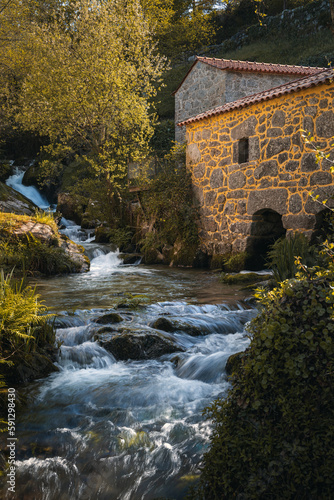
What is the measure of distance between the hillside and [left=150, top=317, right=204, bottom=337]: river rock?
20.7 metres

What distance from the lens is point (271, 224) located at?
36.9 ft

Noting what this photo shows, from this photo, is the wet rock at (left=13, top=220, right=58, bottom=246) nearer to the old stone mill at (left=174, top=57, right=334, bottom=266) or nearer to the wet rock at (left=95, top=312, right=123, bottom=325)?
the old stone mill at (left=174, top=57, right=334, bottom=266)

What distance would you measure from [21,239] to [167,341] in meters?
6.83

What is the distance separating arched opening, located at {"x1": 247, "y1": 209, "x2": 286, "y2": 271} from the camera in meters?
Answer: 11.0

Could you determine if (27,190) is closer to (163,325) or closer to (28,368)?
(163,325)

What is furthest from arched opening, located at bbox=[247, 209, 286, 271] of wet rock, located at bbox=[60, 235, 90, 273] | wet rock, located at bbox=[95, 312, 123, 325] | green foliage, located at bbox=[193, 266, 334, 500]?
green foliage, located at bbox=[193, 266, 334, 500]

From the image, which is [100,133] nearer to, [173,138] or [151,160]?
[151,160]

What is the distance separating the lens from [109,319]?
6.22m

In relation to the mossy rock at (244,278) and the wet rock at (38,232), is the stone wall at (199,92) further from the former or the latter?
the mossy rock at (244,278)

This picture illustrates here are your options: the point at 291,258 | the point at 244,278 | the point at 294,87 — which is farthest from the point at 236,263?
the point at 294,87

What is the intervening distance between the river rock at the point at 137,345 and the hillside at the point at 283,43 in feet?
70.3

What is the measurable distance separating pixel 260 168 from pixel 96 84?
25.4 ft

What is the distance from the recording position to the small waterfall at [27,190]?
69.3 ft

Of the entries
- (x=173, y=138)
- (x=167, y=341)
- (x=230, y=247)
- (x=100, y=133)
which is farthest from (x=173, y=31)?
(x=167, y=341)
